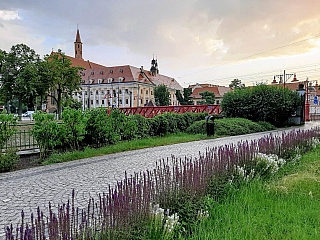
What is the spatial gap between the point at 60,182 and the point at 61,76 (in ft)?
115

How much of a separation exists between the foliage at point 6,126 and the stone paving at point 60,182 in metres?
1.03

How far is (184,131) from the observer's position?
15.6 m

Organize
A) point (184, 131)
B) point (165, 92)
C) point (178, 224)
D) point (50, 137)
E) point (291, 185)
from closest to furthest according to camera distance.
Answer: point (178, 224) → point (291, 185) → point (50, 137) → point (184, 131) → point (165, 92)

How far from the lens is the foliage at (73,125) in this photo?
28.1 feet

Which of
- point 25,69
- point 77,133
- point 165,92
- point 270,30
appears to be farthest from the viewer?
point 165,92

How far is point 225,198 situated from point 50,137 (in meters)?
5.81

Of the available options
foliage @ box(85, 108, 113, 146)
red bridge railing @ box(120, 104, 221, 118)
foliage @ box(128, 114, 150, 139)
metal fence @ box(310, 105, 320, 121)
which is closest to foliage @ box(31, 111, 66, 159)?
foliage @ box(85, 108, 113, 146)

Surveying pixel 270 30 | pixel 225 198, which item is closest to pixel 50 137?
pixel 225 198

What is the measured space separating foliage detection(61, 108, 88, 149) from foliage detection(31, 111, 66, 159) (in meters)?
0.41

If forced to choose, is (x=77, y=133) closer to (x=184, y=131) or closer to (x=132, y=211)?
(x=132, y=211)

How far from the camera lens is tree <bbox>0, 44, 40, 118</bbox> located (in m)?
35.4

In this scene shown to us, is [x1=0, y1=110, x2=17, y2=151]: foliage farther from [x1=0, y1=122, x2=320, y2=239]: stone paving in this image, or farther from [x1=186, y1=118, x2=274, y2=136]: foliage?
[x1=186, y1=118, x2=274, y2=136]: foliage

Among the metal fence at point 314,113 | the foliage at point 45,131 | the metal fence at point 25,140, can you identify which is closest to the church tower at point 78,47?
the metal fence at point 314,113

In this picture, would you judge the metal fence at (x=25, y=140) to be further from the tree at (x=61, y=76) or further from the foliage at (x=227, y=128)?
the tree at (x=61, y=76)
